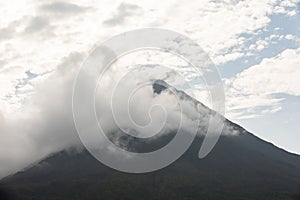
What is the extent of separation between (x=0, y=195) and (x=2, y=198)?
3.47 metres

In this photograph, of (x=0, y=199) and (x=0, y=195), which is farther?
(x=0, y=195)

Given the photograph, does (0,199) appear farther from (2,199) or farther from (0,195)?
(0,195)

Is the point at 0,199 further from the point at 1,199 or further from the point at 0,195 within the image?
the point at 0,195

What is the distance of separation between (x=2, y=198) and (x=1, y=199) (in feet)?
5.96

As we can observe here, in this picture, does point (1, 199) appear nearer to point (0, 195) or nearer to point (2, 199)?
point (2, 199)

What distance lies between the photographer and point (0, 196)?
7956 cm

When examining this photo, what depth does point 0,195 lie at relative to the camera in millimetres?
81000

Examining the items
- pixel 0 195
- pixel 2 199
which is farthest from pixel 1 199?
pixel 0 195

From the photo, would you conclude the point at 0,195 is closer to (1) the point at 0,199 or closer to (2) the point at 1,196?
(2) the point at 1,196

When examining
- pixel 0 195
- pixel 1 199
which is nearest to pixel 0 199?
pixel 1 199

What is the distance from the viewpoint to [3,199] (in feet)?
252

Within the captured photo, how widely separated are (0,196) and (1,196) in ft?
2.11

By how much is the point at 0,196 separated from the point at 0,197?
1331mm

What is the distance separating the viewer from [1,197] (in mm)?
78938
